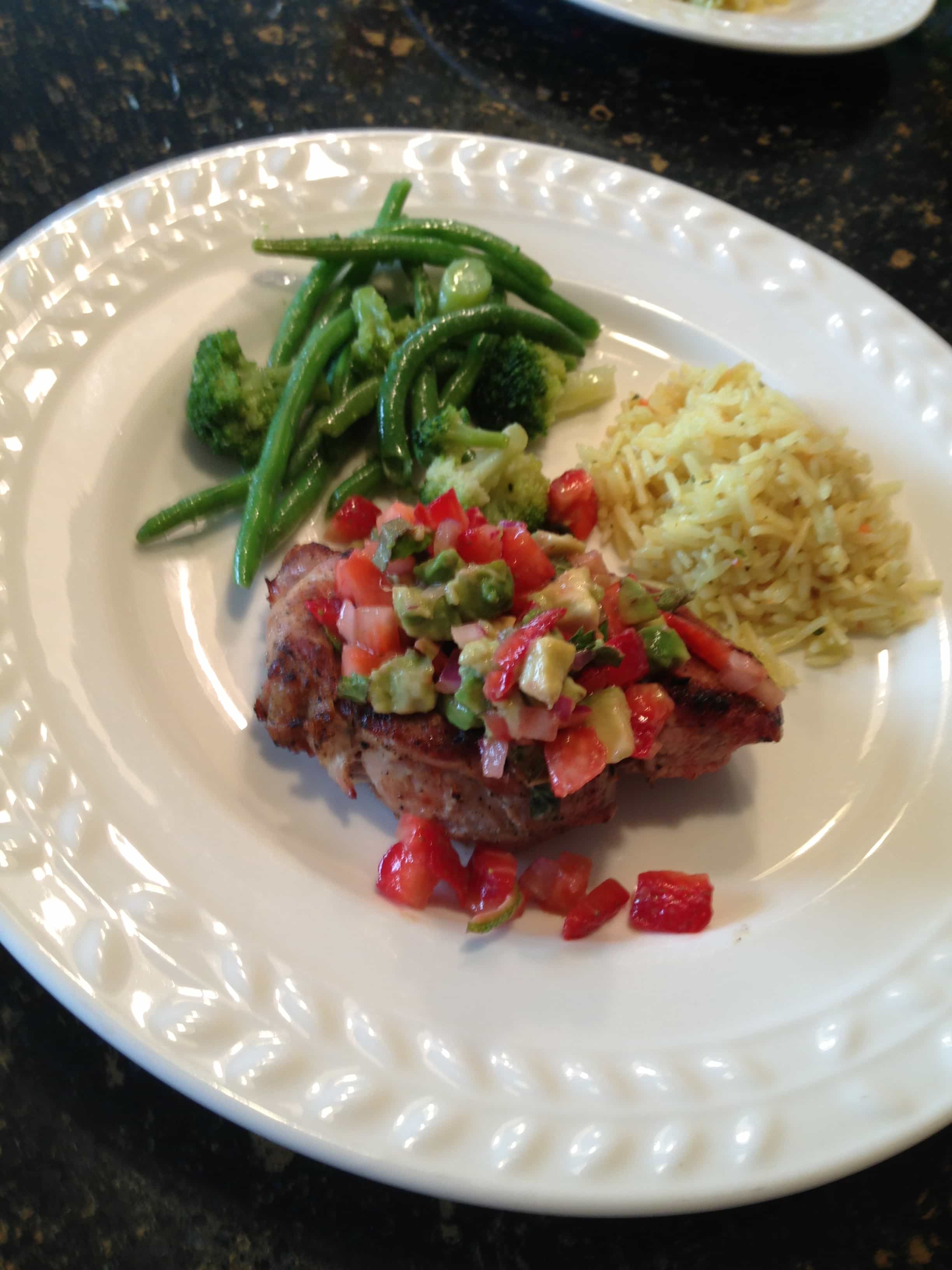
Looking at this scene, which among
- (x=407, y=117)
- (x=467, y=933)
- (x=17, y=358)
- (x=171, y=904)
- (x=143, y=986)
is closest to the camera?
(x=143, y=986)

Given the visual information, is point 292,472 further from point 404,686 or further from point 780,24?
point 780,24

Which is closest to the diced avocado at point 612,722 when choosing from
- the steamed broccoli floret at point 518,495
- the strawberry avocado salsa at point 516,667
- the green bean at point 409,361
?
the strawberry avocado salsa at point 516,667

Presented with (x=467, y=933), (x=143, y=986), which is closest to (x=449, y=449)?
(x=467, y=933)

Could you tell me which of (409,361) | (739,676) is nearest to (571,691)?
Answer: (739,676)

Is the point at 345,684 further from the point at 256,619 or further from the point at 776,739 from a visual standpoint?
the point at 776,739

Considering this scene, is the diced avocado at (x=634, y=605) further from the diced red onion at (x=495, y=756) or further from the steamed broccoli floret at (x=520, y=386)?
the steamed broccoli floret at (x=520, y=386)

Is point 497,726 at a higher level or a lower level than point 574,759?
higher
